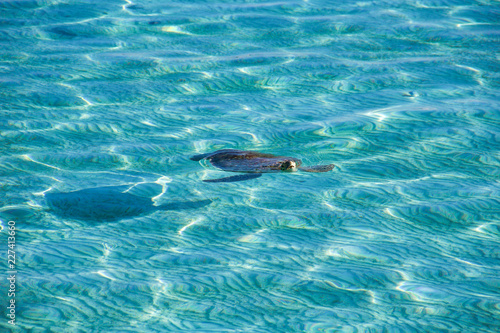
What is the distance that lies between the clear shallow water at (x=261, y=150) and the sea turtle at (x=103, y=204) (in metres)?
0.05

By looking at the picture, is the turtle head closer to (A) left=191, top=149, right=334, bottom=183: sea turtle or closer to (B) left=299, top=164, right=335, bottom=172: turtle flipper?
(A) left=191, top=149, right=334, bottom=183: sea turtle

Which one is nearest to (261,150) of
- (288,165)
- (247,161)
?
(247,161)

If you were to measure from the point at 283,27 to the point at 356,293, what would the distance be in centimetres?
507

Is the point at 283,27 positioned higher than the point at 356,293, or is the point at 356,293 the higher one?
the point at 283,27

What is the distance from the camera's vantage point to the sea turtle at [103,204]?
3.50 m

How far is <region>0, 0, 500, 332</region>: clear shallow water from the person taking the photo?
2.70 meters

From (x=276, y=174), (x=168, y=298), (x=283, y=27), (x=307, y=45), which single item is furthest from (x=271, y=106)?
(x=168, y=298)

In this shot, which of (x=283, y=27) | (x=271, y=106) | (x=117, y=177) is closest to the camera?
(x=117, y=177)

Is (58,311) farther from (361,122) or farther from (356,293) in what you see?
(361,122)

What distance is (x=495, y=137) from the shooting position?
15.1 feet

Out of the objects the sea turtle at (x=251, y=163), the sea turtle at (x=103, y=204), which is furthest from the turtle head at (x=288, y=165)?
the sea turtle at (x=103, y=204)

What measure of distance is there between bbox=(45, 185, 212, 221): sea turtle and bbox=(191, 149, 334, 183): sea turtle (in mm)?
300

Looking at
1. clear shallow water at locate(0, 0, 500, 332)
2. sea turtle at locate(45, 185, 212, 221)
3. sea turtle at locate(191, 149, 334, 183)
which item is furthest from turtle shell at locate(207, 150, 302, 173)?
sea turtle at locate(45, 185, 212, 221)

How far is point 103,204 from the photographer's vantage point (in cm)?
360
